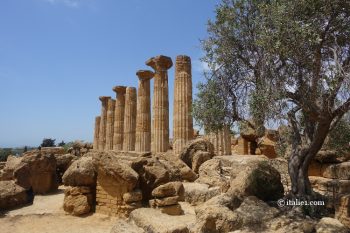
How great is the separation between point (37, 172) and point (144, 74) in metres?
11.7

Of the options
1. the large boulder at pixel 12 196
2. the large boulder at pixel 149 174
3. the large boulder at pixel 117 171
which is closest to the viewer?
the large boulder at pixel 117 171

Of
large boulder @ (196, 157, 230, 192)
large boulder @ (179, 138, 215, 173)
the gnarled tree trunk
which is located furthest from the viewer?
large boulder @ (179, 138, 215, 173)

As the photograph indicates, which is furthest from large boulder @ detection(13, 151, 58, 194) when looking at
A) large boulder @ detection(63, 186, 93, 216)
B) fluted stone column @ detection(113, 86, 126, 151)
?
fluted stone column @ detection(113, 86, 126, 151)

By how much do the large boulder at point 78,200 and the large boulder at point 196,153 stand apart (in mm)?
6296

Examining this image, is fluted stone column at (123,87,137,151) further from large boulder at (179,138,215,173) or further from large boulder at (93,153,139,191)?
large boulder at (93,153,139,191)

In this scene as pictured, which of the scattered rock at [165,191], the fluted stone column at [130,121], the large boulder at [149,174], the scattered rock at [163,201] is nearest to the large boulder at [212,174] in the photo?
the large boulder at [149,174]

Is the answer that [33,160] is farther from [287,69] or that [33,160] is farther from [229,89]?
[287,69]

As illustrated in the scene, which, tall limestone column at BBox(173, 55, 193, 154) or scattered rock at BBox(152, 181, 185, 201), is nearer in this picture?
scattered rock at BBox(152, 181, 185, 201)

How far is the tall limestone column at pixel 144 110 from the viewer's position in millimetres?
23797

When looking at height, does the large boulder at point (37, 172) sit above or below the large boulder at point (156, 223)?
above

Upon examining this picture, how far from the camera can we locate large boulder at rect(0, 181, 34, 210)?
12.3 meters

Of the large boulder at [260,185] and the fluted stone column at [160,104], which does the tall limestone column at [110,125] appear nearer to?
the fluted stone column at [160,104]

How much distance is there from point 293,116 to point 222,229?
3.92 metres

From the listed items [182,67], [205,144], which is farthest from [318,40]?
[182,67]
